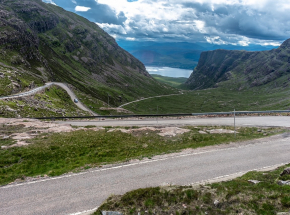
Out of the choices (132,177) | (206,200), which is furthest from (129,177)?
(206,200)

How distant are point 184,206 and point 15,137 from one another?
20.5m

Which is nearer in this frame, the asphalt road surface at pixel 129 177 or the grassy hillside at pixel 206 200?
the grassy hillside at pixel 206 200

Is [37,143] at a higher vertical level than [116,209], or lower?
higher

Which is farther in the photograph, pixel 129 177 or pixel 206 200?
pixel 129 177

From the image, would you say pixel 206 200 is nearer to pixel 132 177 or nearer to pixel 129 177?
pixel 132 177

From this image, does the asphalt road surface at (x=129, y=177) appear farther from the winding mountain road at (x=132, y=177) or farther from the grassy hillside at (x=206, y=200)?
the grassy hillside at (x=206, y=200)

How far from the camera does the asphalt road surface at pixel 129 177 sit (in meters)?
12.2

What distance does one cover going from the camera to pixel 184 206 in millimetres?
10945

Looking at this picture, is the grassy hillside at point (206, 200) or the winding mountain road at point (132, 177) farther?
the winding mountain road at point (132, 177)

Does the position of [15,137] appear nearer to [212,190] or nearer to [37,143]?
[37,143]

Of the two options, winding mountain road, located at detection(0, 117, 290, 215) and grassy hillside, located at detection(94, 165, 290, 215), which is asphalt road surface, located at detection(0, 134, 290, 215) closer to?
winding mountain road, located at detection(0, 117, 290, 215)

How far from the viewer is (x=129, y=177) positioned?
1563cm

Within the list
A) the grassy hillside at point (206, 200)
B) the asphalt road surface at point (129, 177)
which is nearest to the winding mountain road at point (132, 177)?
the asphalt road surface at point (129, 177)

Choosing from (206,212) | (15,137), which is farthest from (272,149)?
(15,137)
